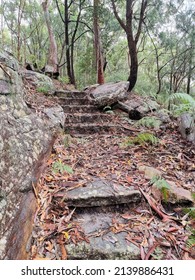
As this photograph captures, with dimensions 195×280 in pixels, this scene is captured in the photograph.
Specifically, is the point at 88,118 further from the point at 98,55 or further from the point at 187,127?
the point at 98,55

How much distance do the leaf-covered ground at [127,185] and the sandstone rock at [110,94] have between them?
174 cm

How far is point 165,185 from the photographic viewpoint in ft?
7.75

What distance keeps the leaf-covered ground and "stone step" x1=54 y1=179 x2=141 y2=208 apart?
70 millimetres

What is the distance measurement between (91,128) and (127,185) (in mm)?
2179

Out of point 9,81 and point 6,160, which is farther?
point 9,81

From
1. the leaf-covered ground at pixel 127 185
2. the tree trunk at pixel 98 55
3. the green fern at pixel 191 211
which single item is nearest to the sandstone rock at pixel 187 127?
the leaf-covered ground at pixel 127 185

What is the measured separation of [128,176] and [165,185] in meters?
0.48

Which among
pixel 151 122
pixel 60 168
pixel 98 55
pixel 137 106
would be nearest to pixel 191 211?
pixel 60 168

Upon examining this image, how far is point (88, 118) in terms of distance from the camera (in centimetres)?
480

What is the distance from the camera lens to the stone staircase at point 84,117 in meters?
4.39

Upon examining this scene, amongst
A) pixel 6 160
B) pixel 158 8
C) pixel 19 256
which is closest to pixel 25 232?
pixel 19 256

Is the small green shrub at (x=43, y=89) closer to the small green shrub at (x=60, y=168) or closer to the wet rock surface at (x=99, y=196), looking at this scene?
the small green shrub at (x=60, y=168)

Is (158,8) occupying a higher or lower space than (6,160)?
higher

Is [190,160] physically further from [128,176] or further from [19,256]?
[19,256]
